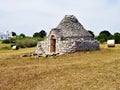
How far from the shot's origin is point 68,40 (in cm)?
3628

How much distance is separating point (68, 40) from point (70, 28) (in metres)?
2.02

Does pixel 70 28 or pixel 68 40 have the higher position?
pixel 70 28

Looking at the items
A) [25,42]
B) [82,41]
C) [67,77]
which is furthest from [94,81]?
[25,42]

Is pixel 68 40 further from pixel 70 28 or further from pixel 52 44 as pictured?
pixel 52 44

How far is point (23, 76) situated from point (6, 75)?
4.35ft

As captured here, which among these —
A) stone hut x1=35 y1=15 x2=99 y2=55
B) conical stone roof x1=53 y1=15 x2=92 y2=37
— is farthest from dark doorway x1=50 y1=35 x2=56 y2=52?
conical stone roof x1=53 y1=15 x2=92 y2=37

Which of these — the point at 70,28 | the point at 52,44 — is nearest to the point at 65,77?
the point at 52,44

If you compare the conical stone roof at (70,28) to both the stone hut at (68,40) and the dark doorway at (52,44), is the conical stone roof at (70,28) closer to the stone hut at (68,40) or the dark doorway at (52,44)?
the stone hut at (68,40)

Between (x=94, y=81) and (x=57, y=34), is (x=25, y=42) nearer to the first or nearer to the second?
(x=57, y=34)

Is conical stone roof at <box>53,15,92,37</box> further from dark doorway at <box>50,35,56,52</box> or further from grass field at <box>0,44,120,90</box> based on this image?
grass field at <box>0,44,120,90</box>

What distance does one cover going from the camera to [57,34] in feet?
122

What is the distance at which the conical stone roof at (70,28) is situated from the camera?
122 ft

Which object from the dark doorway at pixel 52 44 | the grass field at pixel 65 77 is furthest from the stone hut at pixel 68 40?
the grass field at pixel 65 77

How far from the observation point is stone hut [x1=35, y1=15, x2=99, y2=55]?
3416cm
